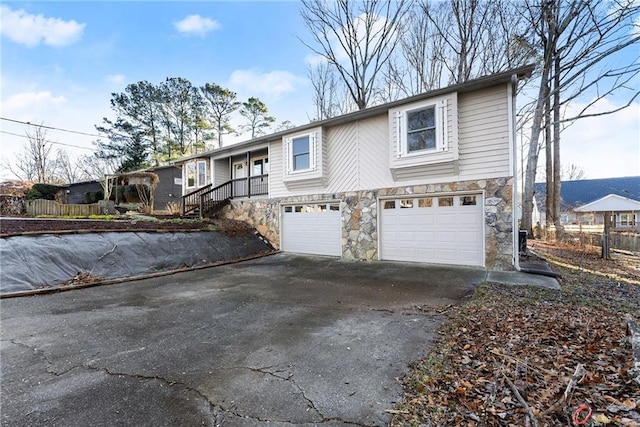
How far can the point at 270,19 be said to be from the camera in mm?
12289

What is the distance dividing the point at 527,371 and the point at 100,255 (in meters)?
8.80

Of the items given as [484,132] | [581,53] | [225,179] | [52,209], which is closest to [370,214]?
[484,132]

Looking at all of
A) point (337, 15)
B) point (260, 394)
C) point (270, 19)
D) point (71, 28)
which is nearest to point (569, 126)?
point (337, 15)

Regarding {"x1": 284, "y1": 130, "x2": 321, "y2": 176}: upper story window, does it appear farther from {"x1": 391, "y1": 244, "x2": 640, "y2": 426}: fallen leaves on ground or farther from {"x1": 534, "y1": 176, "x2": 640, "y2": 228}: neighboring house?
{"x1": 534, "y1": 176, "x2": 640, "y2": 228}: neighboring house

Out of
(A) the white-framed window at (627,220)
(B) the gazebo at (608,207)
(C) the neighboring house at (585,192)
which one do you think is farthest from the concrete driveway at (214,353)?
(C) the neighboring house at (585,192)

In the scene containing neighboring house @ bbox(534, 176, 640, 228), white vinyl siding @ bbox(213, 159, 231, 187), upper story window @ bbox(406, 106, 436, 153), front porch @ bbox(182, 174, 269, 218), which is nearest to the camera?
upper story window @ bbox(406, 106, 436, 153)

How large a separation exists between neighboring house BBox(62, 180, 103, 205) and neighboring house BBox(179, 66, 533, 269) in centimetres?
1400

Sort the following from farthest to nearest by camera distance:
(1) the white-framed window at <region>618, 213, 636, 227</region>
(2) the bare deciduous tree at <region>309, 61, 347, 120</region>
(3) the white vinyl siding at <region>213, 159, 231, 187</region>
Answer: (2) the bare deciduous tree at <region>309, 61, 347, 120</region>, (3) the white vinyl siding at <region>213, 159, 231, 187</region>, (1) the white-framed window at <region>618, 213, 636, 227</region>

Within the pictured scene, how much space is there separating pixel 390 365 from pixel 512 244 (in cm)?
597

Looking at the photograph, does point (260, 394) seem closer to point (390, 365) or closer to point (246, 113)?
point (390, 365)

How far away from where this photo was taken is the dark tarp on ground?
5793 millimetres

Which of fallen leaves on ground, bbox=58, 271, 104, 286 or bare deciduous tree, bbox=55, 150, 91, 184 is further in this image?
bare deciduous tree, bbox=55, 150, 91, 184

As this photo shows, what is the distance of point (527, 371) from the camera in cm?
236

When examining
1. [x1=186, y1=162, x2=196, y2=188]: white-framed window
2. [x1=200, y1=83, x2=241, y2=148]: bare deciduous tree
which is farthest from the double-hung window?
[x1=200, y1=83, x2=241, y2=148]: bare deciduous tree
